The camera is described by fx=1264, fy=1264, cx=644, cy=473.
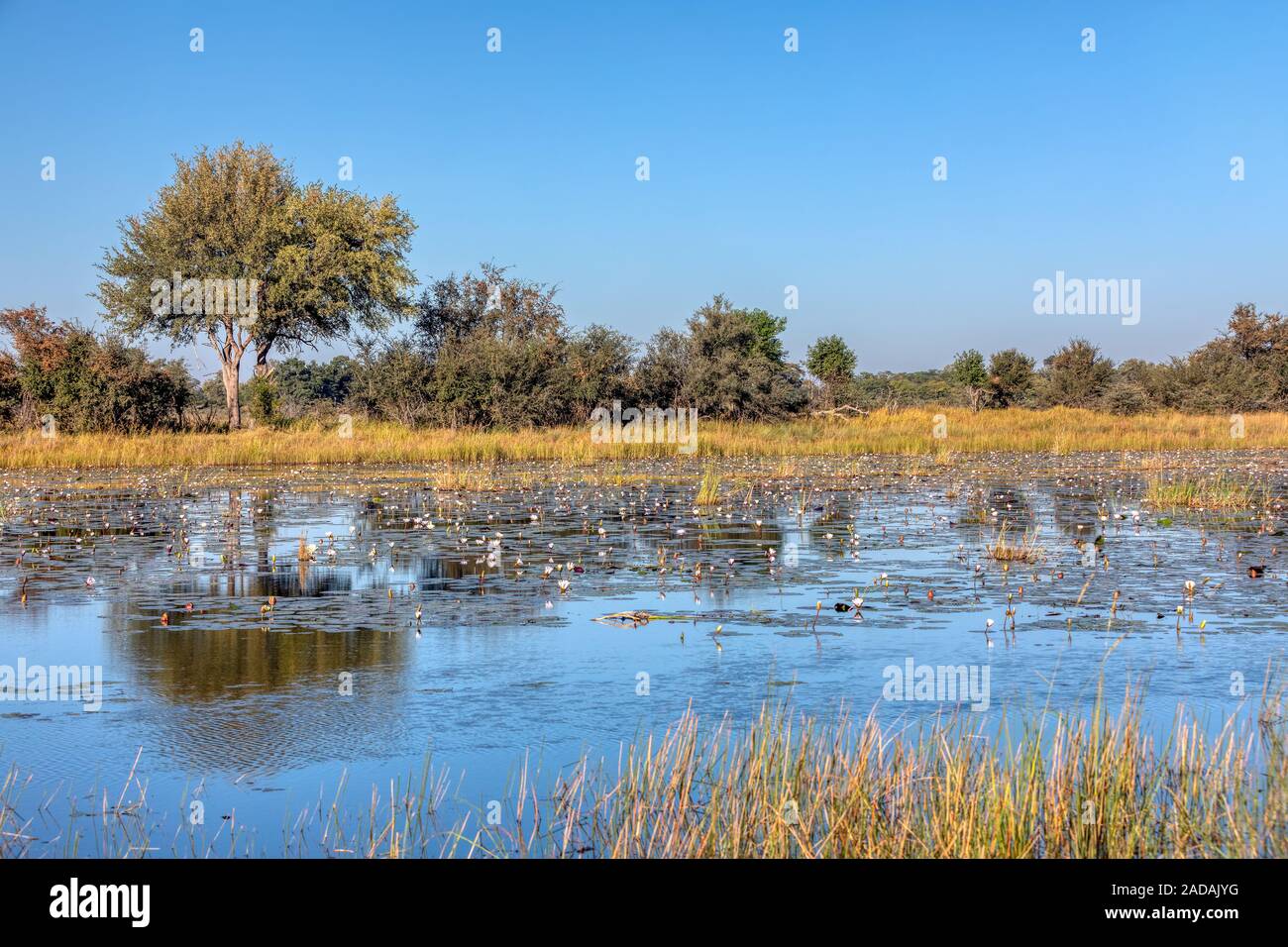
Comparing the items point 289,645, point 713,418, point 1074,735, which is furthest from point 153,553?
point 713,418

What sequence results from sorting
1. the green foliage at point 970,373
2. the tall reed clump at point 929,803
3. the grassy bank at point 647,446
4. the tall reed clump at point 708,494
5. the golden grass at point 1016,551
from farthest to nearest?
the green foliage at point 970,373 < the grassy bank at point 647,446 < the tall reed clump at point 708,494 < the golden grass at point 1016,551 < the tall reed clump at point 929,803

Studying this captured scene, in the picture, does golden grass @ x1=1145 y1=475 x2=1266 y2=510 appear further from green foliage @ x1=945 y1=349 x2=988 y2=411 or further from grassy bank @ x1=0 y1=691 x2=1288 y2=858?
green foliage @ x1=945 y1=349 x2=988 y2=411

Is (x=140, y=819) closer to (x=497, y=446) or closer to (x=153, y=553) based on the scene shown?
(x=153, y=553)

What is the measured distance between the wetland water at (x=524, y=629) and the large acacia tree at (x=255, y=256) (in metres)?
23.6

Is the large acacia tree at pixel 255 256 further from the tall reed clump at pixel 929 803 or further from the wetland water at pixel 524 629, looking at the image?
the tall reed clump at pixel 929 803

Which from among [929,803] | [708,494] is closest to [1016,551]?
[708,494]

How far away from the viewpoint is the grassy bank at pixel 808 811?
4.74 m

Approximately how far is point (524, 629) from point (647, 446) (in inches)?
901

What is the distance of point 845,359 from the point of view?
Answer: 56.0m

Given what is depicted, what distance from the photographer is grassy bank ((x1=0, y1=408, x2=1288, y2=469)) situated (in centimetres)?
2942

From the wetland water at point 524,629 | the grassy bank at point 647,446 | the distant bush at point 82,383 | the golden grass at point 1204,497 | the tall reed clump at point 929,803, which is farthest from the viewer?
the distant bush at point 82,383

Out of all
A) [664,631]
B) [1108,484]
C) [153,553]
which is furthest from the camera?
[1108,484]

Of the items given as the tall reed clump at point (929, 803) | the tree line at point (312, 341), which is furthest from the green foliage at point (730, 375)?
the tall reed clump at point (929, 803)

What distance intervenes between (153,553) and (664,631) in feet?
22.3
